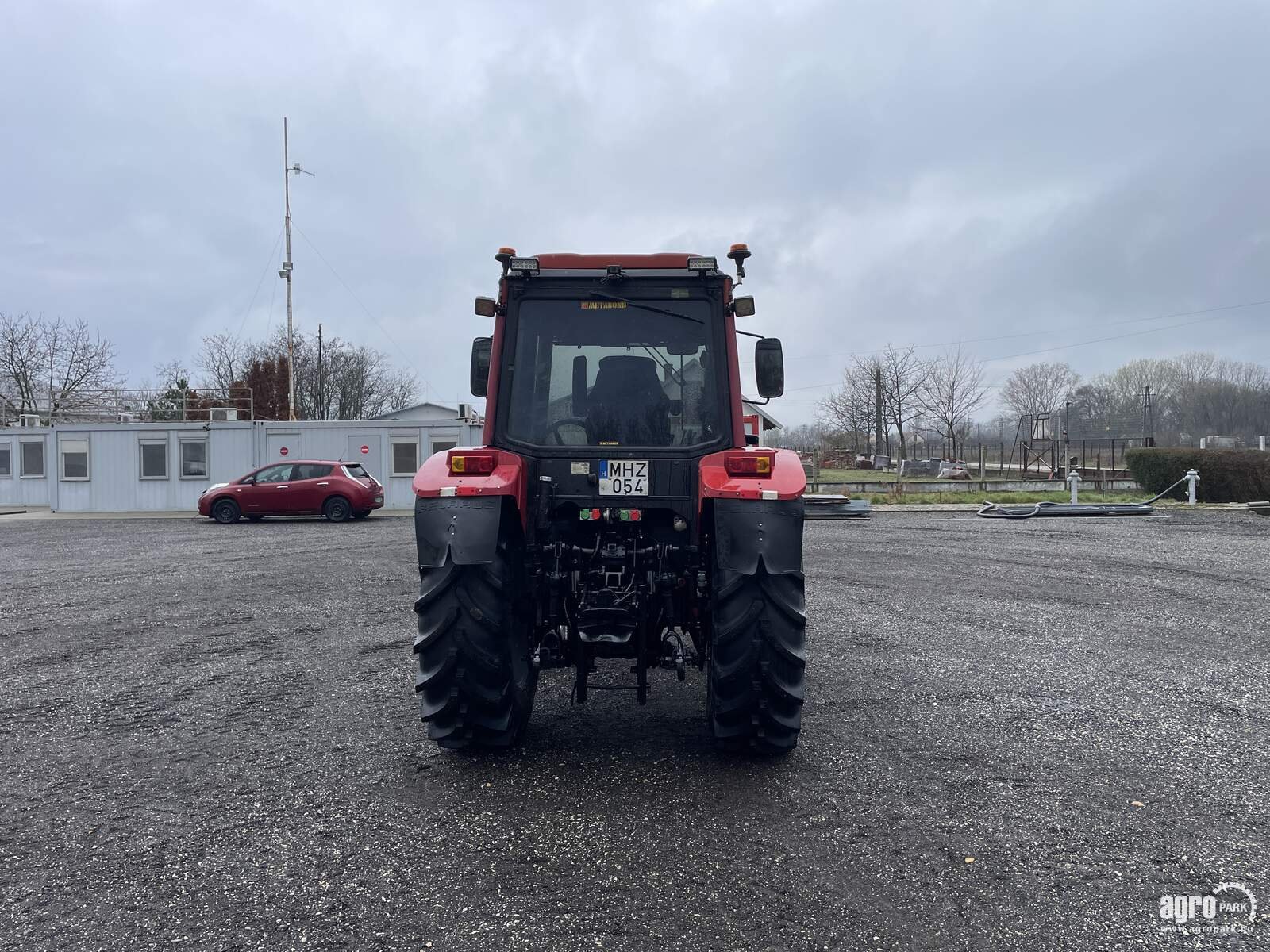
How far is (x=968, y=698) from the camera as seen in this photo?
5.86m

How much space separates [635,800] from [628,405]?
2.12m

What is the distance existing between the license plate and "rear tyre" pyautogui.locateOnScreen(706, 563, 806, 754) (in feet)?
2.28

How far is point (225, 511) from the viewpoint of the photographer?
21734mm

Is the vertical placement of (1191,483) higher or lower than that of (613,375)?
lower

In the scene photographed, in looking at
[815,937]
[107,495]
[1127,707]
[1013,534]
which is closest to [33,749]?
[815,937]

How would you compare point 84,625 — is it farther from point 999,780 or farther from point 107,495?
point 107,495


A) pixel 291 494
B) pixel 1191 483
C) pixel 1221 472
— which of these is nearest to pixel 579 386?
pixel 291 494

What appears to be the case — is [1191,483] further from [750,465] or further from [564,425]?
[564,425]

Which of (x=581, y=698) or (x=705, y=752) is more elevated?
(x=581, y=698)

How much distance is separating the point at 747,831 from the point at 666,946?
0.94 metres

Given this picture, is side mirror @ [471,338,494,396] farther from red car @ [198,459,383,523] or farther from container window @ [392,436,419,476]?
container window @ [392,436,419,476]

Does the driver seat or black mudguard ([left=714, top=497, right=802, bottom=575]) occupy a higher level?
the driver seat

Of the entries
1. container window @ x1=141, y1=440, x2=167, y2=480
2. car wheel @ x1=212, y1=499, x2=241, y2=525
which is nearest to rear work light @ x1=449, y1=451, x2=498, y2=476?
car wheel @ x1=212, y1=499, x2=241, y2=525

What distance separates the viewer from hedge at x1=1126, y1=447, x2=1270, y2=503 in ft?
77.2
